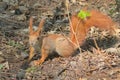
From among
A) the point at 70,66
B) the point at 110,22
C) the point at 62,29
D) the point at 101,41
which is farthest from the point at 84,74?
the point at 62,29

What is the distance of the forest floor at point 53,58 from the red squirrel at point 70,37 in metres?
0.12

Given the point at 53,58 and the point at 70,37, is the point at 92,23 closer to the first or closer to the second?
the point at 70,37

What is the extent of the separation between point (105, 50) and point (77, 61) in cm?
54

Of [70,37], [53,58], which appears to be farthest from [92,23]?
[53,58]

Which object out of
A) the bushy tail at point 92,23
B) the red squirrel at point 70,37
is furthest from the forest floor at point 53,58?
the bushy tail at point 92,23

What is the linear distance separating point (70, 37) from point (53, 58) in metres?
0.41

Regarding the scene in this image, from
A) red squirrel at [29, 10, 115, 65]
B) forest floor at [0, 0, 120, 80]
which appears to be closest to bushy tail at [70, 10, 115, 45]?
red squirrel at [29, 10, 115, 65]

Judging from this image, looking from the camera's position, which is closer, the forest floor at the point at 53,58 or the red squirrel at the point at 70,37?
the forest floor at the point at 53,58

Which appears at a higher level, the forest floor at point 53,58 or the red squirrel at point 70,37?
the red squirrel at point 70,37

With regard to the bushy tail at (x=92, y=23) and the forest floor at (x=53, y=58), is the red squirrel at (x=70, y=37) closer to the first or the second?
the bushy tail at (x=92, y=23)

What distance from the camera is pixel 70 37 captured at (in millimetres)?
6340

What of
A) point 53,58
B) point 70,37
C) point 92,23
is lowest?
point 53,58

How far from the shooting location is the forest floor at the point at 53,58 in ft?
18.9

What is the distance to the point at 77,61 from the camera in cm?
603
